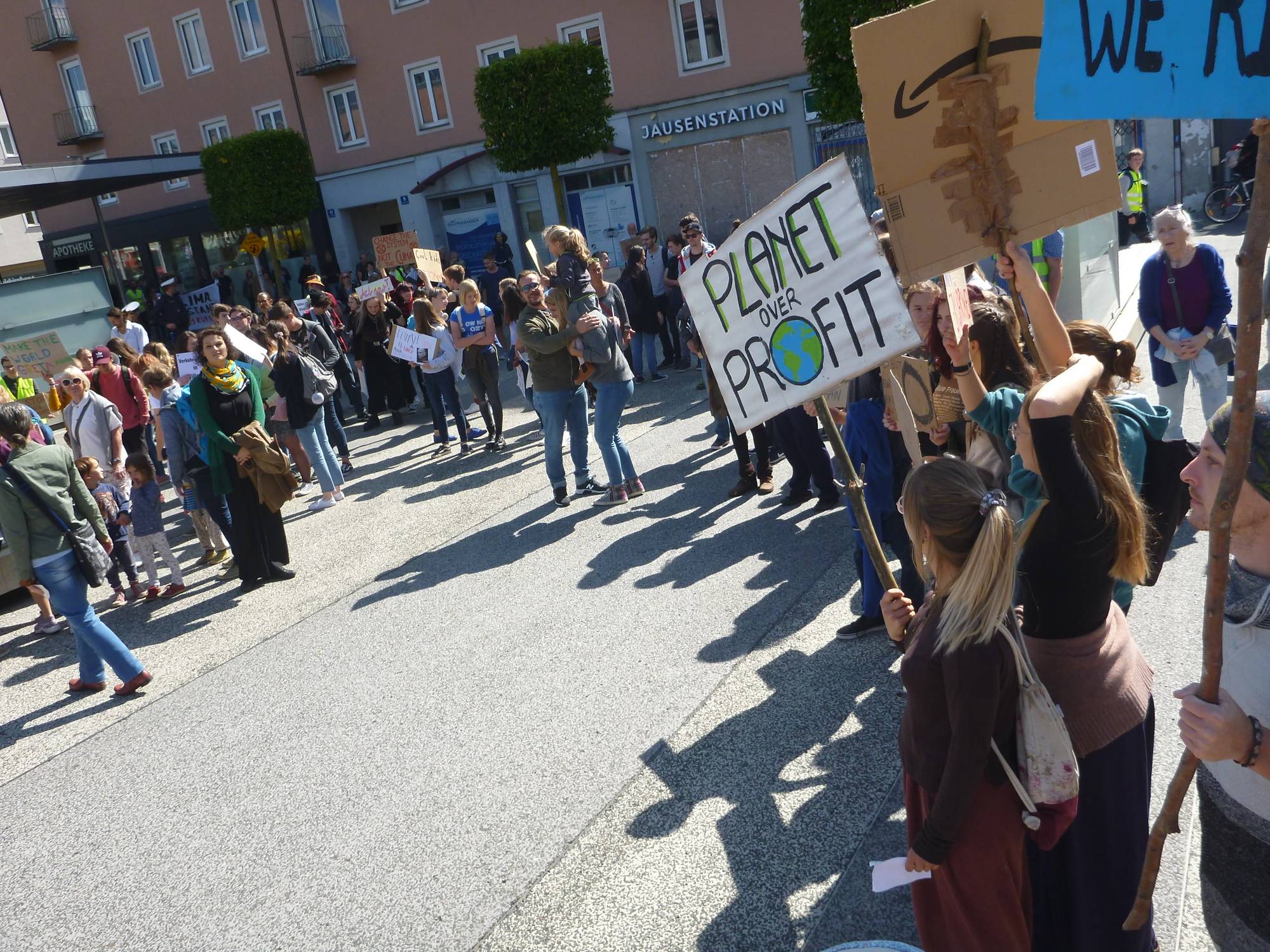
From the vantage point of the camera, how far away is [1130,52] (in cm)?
199

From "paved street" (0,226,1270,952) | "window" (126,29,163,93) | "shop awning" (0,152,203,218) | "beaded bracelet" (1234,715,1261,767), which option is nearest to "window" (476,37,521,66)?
"shop awning" (0,152,203,218)

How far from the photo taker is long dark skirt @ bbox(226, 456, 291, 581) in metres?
7.64

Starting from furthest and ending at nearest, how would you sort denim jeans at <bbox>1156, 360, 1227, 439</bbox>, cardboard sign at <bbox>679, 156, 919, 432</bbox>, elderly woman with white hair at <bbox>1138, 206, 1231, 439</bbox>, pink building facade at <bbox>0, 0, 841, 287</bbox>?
pink building facade at <bbox>0, 0, 841, 287</bbox>, denim jeans at <bbox>1156, 360, 1227, 439</bbox>, elderly woman with white hair at <bbox>1138, 206, 1231, 439</bbox>, cardboard sign at <bbox>679, 156, 919, 432</bbox>

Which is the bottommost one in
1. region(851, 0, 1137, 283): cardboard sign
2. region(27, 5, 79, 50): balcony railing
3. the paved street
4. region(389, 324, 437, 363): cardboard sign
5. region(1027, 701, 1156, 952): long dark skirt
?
A: the paved street

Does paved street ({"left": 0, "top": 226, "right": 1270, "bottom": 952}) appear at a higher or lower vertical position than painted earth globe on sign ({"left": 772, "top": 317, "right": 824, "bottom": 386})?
lower

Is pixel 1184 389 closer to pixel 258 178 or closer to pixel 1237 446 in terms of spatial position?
pixel 1237 446

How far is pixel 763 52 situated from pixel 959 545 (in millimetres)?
23120

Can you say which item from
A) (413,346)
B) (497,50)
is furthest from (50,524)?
(497,50)

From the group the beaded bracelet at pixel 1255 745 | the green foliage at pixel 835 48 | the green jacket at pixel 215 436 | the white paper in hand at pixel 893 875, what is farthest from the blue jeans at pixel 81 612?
the green foliage at pixel 835 48

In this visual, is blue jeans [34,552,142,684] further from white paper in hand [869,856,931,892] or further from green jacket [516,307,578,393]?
white paper in hand [869,856,931,892]

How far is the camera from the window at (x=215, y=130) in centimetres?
3177

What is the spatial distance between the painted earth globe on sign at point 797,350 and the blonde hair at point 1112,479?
83 cm

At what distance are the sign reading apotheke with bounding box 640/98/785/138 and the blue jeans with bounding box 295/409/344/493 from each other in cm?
1683

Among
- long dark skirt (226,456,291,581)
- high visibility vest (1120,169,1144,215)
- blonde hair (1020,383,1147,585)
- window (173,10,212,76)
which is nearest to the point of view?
blonde hair (1020,383,1147,585)
